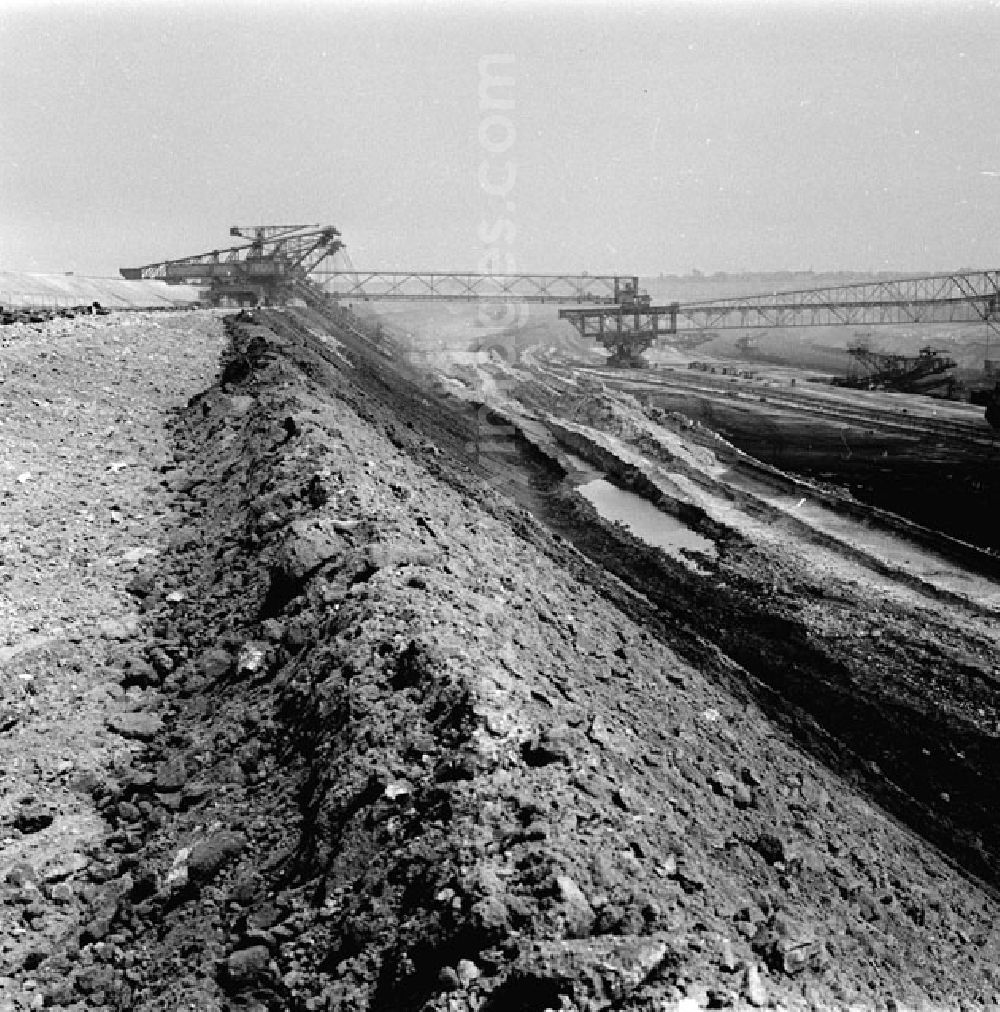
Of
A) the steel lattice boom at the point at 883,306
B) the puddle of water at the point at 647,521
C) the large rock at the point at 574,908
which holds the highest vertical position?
the steel lattice boom at the point at 883,306

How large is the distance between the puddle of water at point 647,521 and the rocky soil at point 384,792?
17.1 feet

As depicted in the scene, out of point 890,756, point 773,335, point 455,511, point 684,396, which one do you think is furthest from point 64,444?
point 773,335

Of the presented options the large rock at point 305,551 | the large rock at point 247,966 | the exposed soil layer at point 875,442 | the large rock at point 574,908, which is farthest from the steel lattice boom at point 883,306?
the large rock at point 247,966

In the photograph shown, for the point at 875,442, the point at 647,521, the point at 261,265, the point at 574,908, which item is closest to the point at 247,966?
the point at 574,908

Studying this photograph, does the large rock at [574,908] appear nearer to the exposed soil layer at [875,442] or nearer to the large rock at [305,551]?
the large rock at [305,551]

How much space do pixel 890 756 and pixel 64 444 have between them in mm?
10459

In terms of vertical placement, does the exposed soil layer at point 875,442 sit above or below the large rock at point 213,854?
below

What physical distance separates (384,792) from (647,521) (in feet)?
45.7

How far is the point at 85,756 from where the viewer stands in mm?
6016

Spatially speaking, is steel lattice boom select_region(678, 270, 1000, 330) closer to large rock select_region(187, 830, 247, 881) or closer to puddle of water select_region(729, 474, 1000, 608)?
puddle of water select_region(729, 474, 1000, 608)

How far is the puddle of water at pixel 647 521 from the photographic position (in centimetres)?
1573

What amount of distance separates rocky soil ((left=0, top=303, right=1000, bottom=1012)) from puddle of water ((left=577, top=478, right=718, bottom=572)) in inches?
205

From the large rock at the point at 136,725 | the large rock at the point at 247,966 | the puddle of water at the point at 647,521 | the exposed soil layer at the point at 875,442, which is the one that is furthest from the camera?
the exposed soil layer at the point at 875,442

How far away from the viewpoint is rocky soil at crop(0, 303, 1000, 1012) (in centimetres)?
362
